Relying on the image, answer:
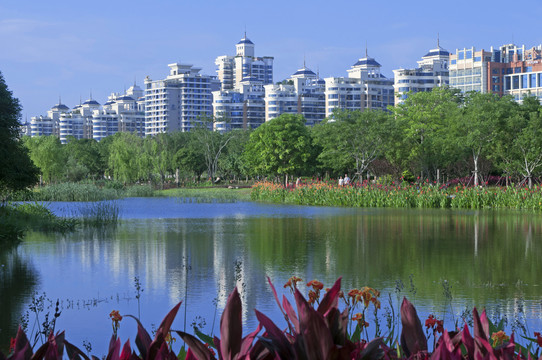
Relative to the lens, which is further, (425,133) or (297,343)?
(425,133)

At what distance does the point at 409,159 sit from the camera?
132 ft

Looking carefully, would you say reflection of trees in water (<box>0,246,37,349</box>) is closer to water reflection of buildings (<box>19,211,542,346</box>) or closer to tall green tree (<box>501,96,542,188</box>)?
water reflection of buildings (<box>19,211,542,346</box>)

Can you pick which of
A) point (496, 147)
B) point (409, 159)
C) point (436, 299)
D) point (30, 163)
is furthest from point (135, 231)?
point (409, 159)

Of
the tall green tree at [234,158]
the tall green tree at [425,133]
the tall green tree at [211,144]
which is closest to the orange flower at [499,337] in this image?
the tall green tree at [425,133]

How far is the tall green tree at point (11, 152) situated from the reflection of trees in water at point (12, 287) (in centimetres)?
309

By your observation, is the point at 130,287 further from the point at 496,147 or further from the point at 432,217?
the point at 496,147

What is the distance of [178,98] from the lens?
170 metres

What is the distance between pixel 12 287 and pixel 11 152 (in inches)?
310

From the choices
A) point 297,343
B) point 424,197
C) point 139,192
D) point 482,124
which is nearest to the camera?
point 297,343

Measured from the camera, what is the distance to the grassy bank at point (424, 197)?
2694 centimetres

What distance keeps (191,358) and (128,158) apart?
49.0m

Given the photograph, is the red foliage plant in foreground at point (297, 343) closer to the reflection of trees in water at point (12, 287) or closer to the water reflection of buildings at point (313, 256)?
the water reflection of buildings at point (313, 256)

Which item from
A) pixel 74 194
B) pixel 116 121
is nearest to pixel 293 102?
pixel 116 121

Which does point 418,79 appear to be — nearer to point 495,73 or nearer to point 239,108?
point 495,73
